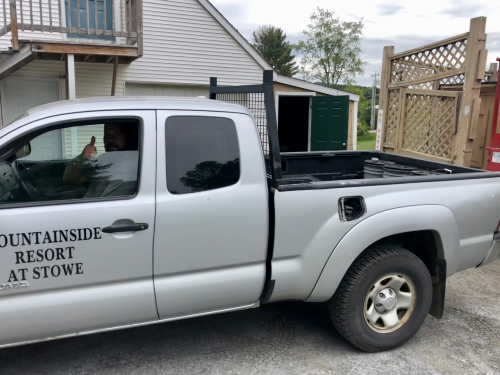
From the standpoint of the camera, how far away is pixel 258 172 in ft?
9.50

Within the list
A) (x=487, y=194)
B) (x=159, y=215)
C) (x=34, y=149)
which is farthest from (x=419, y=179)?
(x=34, y=149)

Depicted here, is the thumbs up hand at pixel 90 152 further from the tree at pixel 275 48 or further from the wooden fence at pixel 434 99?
the tree at pixel 275 48

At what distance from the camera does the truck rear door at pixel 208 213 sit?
8.80ft

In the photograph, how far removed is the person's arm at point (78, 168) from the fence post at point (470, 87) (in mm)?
5629

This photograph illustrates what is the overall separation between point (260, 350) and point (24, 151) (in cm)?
212

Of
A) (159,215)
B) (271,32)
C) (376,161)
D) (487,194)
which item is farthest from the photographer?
(271,32)

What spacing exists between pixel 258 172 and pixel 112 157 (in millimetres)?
916

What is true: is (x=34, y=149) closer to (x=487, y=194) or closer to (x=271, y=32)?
(x=487, y=194)

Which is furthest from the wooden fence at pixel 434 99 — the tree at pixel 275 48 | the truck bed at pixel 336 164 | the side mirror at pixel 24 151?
the tree at pixel 275 48

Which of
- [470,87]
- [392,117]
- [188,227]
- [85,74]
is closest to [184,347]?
[188,227]

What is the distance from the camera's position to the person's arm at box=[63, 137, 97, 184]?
2.62 m

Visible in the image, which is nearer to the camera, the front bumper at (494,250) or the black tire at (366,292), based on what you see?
the black tire at (366,292)

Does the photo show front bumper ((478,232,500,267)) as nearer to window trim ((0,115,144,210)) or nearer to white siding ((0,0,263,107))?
window trim ((0,115,144,210))

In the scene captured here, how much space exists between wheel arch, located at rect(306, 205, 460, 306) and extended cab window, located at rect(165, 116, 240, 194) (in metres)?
0.90
